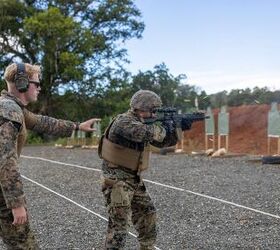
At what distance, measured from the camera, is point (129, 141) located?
482cm

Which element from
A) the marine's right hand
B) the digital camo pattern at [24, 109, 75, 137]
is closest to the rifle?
the digital camo pattern at [24, 109, 75, 137]

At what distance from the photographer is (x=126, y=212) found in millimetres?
4691

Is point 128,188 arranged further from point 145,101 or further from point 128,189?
point 145,101

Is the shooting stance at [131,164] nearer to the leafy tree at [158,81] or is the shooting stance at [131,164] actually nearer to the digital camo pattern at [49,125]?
the digital camo pattern at [49,125]

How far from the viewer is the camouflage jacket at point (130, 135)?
4688 millimetres

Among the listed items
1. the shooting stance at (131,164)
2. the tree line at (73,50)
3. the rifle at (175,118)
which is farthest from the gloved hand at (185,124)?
the tree line at (73,50)

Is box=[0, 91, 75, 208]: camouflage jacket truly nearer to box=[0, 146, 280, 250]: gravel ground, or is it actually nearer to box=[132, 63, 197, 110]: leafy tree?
box=[0, 146, 280, 250]: gravel ground

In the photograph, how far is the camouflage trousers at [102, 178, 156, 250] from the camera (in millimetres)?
4668

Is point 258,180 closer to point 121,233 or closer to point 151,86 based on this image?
point 121,233

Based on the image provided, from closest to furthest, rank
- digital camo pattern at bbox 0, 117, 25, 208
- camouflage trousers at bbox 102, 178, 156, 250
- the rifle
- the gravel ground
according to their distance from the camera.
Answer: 1. digital camo pattern at bbox 0, 117, 25, 208
2. camouflage trousers at bbox 102, 178, 156, 250
3. the rifle
4. the gravel ground

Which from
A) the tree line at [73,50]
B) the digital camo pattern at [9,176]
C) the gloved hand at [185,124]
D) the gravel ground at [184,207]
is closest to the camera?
the digital camo pattern at [9,176]

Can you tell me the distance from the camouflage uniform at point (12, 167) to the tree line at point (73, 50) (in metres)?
31.3

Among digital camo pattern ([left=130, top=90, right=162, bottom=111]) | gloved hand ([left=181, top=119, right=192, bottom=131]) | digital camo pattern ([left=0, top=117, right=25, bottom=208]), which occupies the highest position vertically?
digital camo pattern ([left=130, top=90, right=162, bottom=111])

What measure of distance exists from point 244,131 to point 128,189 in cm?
2408
